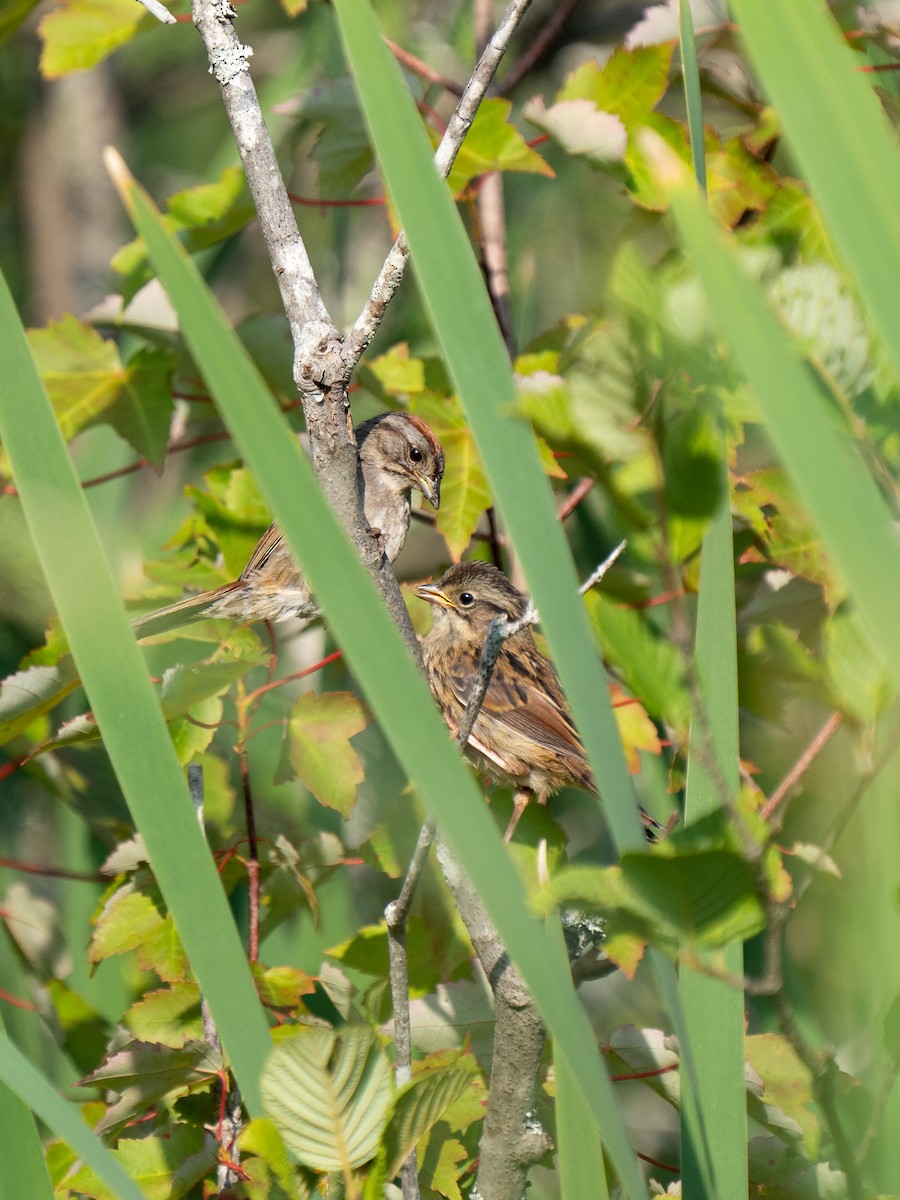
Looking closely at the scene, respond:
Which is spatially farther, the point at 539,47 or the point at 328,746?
the point at 539,47

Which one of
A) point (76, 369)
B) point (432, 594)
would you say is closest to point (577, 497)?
point (432, 594)

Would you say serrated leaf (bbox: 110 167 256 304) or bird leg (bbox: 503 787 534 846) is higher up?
serrated leaf (bbox: 110 167 256 304)

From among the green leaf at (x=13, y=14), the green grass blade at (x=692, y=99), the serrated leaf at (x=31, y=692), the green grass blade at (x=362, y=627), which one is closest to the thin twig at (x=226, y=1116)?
the serrated leaf at (x=31, y=692)

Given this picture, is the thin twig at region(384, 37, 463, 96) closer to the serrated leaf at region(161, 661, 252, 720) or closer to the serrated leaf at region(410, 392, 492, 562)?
the serrated leaf at region(410, 392, 492, 562)

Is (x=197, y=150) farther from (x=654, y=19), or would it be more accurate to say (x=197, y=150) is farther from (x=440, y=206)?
(x=440, y=206)

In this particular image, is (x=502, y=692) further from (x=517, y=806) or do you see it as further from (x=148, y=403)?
(x=148, y=403)

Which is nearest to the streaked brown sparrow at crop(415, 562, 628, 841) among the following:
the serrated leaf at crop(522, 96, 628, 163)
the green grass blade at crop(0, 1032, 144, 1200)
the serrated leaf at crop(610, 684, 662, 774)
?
the serrated leaf at crop(610, 684, 662, 774)

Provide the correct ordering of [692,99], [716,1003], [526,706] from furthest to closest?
[526,706], [692,99], [716,1003]

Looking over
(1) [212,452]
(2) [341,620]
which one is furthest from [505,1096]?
(1) [212,452]
